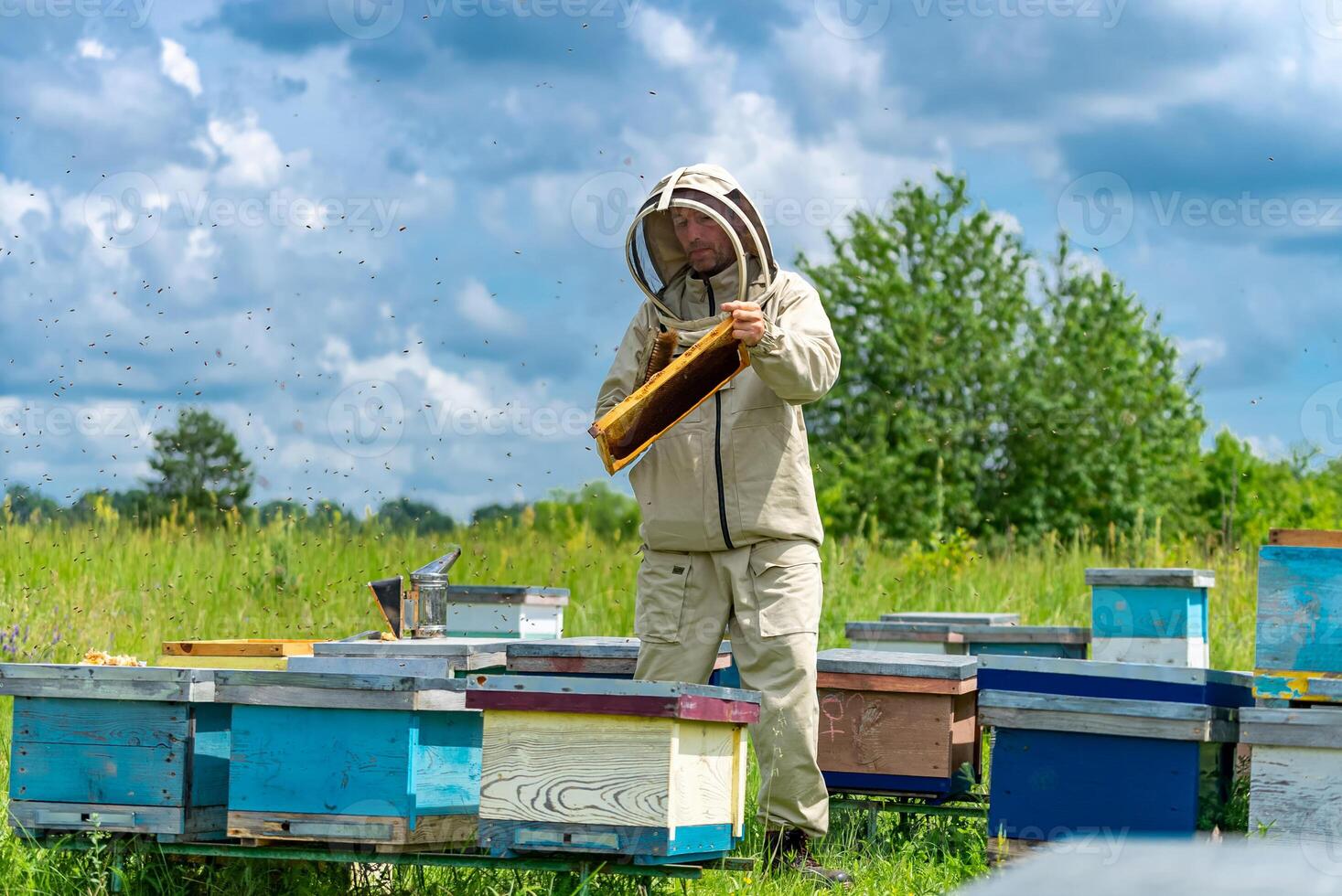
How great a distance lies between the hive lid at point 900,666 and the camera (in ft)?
18.1

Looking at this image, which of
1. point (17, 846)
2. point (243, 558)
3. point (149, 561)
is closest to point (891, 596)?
point (243, 558)

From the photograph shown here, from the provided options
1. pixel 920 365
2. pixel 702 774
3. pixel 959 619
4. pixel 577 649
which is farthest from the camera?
pixel 920 365

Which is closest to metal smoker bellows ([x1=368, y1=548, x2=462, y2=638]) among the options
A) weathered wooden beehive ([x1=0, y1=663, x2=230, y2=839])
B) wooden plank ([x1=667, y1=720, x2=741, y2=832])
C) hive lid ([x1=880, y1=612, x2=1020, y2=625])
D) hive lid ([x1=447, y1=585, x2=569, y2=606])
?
hive lid ([x1=447, y1=585, x2=569, y2=606])

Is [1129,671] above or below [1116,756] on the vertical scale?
above

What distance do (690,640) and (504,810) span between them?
4.32 feet

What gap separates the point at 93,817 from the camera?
441 centimetres

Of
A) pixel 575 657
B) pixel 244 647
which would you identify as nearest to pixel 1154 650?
pixel 575 657

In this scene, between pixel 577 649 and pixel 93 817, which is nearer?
pixel 93 817

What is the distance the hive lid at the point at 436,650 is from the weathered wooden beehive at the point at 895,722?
4.60 ft

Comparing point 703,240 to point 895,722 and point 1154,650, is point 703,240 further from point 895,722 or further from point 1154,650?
point 1154,650

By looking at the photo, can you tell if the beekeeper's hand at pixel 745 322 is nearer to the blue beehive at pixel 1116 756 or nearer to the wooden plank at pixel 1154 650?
the blue beehive at pixel 1116 756

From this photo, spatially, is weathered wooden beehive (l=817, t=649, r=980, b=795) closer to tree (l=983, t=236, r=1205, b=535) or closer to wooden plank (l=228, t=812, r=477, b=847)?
wooden plank (l=228, t=812, r=477, b=847)

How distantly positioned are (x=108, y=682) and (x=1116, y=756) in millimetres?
3364

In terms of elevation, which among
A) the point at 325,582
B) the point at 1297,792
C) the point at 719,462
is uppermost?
the point at 719,462
